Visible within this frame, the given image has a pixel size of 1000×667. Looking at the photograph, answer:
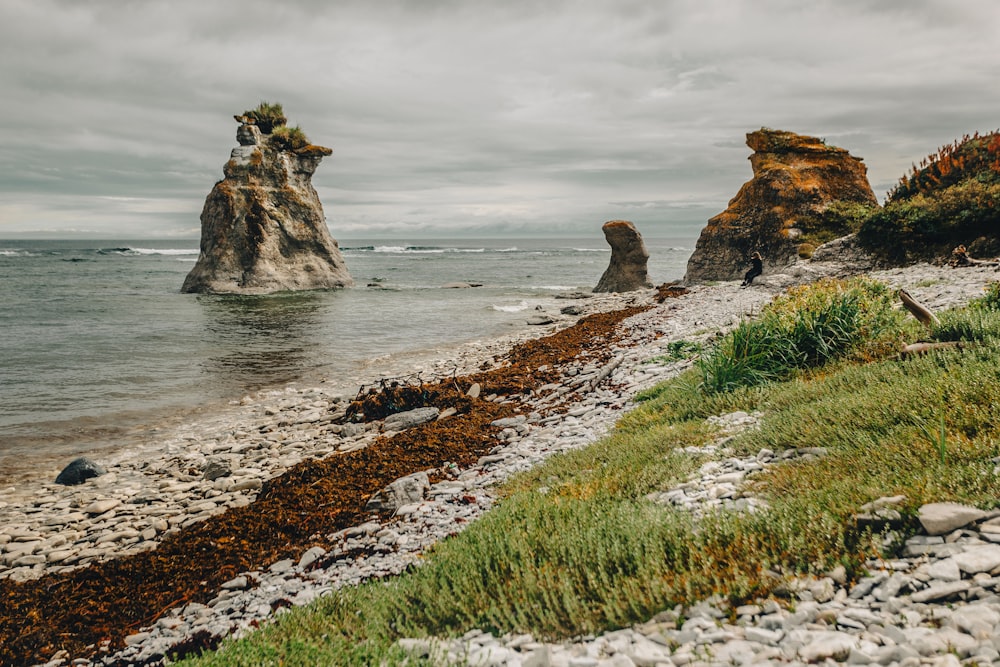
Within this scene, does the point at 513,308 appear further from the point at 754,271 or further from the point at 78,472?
the point at 78,472

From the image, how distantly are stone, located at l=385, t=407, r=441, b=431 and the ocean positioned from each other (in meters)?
6.85

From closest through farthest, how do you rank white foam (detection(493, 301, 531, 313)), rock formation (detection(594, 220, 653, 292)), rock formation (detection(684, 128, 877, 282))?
1. rock formation (detection(684, 128, 877, 282))
2. white foam (detection(493, 301, 531, 313))
3. rock formation (detection(594, 220, 653, 292))

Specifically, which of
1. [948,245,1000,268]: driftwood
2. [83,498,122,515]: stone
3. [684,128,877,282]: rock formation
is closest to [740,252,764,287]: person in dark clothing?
[684,128,877,282]: rock formation

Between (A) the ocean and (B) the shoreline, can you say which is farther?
(A) the ocean

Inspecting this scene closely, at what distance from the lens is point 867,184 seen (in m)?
31.4

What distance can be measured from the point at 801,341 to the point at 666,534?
629cm

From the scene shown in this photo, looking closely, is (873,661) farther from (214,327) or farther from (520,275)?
(520,275)

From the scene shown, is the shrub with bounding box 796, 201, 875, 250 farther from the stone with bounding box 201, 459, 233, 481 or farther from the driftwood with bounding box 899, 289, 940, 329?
the stone with bounding box 201, 459, 233, 481

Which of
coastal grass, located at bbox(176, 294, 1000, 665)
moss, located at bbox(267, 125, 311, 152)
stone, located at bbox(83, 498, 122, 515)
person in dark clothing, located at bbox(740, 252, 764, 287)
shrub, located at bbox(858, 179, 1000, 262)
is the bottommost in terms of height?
stone, located at bbox(83, 498, 122, 515)

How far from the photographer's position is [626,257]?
42094mm

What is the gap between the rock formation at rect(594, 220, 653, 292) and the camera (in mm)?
41281

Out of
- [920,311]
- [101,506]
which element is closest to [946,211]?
[920,311]

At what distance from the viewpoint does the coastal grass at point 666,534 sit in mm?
3586

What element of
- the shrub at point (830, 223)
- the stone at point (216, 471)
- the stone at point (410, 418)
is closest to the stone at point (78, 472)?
the stone at point (216, 471)
